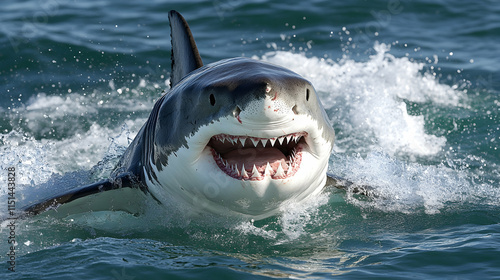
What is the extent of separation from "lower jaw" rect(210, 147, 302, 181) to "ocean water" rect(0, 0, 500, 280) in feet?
1.53

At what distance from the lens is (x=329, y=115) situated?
23.8 ft

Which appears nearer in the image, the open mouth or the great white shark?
the great white shark

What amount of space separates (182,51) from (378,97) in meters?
3.40

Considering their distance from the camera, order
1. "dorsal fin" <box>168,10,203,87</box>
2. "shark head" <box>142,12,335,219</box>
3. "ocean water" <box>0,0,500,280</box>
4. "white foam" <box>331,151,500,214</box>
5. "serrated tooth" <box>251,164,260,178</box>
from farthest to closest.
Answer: "dorsal fin" <box>168,10,203,87</box> → "white foam" <box>331,151,500,214</box> → "ocean water" <box>0,0,500,280</box> → "serrated tooth" <box>251,164,260,178</box> → "shark head" <box>142,12,335,219</box>

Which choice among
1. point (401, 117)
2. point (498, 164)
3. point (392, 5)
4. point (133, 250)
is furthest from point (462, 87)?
point (133, 250)

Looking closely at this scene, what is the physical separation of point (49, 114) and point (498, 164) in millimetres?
4718

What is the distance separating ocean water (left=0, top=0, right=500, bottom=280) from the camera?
3457mm

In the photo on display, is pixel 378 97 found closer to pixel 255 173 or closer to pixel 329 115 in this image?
pixel 329 115

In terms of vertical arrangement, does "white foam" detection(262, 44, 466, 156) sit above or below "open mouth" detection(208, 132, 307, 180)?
below

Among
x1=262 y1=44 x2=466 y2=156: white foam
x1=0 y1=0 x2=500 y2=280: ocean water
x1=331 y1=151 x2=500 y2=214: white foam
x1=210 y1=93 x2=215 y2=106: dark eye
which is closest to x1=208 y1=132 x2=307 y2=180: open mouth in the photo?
x1=210 y1=93 x2=215 y2=106: dark eye

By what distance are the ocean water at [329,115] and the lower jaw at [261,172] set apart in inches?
18.3

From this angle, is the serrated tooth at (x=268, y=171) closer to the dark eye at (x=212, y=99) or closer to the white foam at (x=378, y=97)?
the dark eye at (x=212, y=99)

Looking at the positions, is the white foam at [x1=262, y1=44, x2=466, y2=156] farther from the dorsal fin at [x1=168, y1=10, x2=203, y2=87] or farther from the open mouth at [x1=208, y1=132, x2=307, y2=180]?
the open mouth at [x1=208, y1=132, x2=307, y2=180]

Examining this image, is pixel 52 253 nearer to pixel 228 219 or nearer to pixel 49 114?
pixel 228 219
